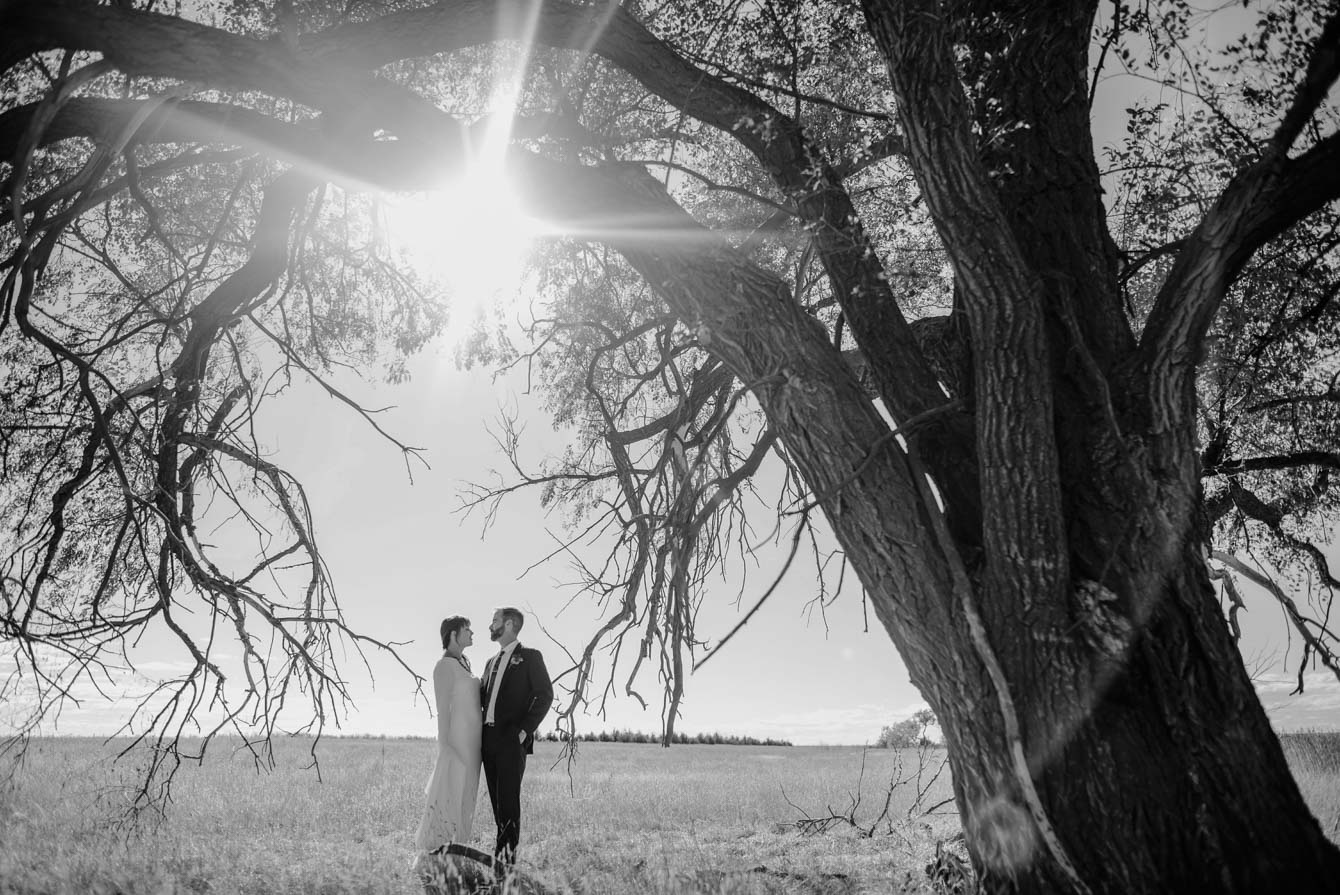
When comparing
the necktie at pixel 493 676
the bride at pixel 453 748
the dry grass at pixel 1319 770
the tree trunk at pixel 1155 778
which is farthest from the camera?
the dry grass at pixel 1319 770

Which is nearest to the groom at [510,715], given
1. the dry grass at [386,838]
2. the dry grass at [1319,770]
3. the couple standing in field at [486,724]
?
the couple standing in field at [486,724]

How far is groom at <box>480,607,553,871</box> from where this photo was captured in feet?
21.9

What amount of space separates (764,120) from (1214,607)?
143 inches

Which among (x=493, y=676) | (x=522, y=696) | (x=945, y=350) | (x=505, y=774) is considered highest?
(x=945, y=350)

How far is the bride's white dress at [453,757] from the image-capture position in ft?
21.3

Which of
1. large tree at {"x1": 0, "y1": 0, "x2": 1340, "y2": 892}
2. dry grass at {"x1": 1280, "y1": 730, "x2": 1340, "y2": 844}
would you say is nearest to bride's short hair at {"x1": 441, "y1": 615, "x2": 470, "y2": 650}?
large tree at {"x1": 0, "y1": 0, "x2": 1340, "y2": 892}

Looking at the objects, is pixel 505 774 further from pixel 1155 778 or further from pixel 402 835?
pixel 1155 778

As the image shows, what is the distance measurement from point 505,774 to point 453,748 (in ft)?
1.58

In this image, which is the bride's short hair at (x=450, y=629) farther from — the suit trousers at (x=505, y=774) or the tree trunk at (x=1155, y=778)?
the tree trunk at (x=1155, y=778)

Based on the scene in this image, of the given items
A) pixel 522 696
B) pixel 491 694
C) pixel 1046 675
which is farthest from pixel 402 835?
pixel 1046 675

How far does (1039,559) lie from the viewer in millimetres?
3926

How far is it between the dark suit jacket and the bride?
0.67ft

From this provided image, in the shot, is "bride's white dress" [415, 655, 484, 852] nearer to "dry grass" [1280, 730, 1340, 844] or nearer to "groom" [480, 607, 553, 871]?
"groom" [480, 607, 553, 871]

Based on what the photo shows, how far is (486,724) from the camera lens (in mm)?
6871
